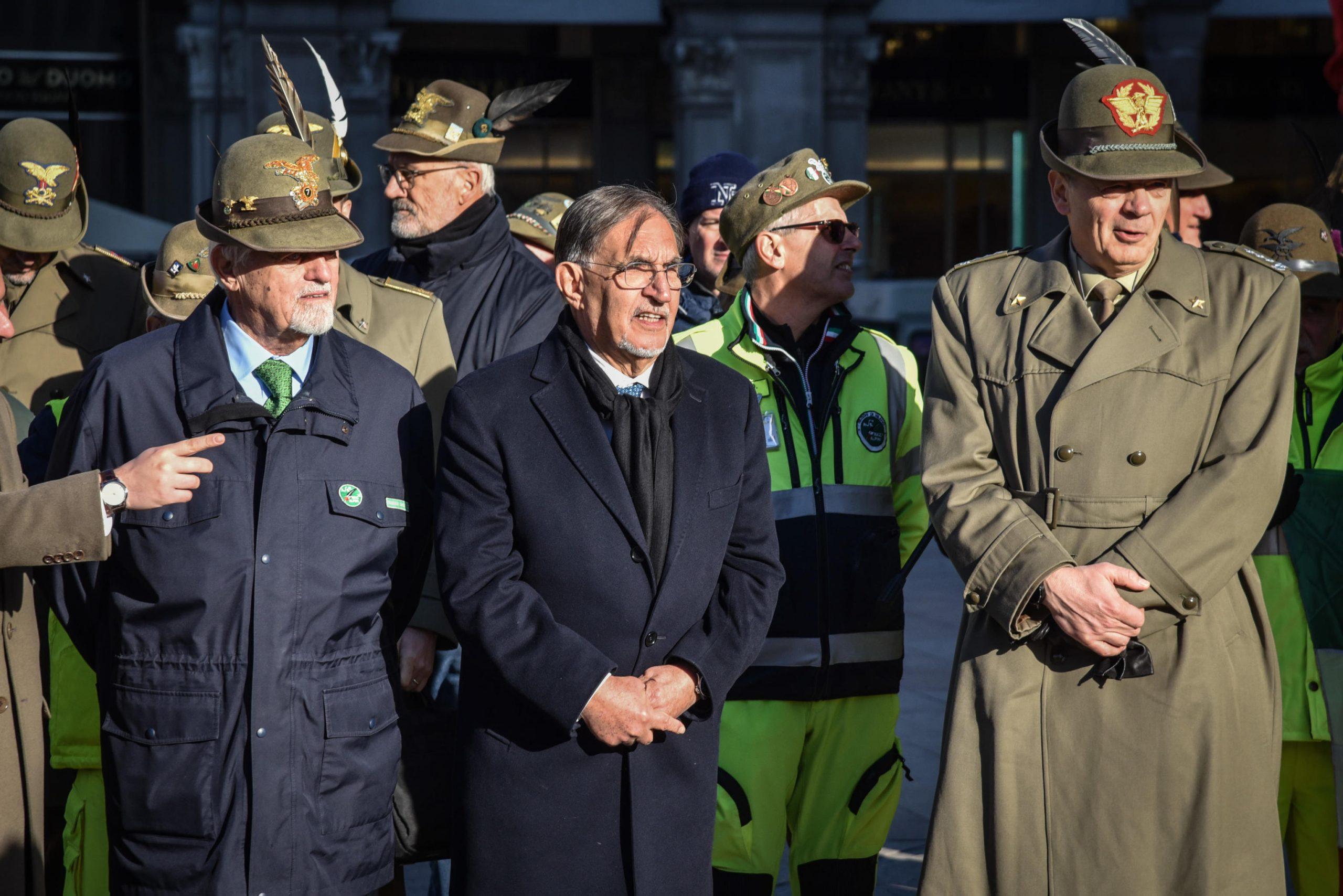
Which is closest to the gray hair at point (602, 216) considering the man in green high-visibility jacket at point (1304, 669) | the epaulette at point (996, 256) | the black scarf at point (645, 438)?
the black scarf at point (645, 438)

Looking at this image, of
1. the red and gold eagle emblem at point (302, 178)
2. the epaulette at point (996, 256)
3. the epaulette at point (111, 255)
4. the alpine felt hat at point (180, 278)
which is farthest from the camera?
the epaulette at point (111, 255)

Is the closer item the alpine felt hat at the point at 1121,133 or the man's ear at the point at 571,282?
the man's ear at the point at 571,282

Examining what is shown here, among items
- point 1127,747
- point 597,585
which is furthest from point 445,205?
point 1127,747

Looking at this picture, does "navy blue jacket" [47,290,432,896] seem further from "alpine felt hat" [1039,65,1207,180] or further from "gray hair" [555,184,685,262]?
"alpine felt hat" [1039,65,1207,180]

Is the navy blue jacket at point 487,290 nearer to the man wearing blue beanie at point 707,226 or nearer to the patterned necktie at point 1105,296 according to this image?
the man wearing blue beanie at point 707,226

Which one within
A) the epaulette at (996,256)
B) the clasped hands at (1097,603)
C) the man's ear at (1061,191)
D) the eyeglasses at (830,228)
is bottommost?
the clasped hands at (1097,603)

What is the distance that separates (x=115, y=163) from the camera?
18.2m

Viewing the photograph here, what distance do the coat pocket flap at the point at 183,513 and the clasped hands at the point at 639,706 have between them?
0.90 m

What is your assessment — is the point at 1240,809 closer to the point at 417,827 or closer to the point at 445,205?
the point at 417,827

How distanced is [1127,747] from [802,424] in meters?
1.21

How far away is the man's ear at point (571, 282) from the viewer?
11.3ft

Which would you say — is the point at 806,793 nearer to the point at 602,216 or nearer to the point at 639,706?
the point at 639,706

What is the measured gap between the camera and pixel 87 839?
3.79 m

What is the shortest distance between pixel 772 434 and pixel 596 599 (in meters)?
1.04
